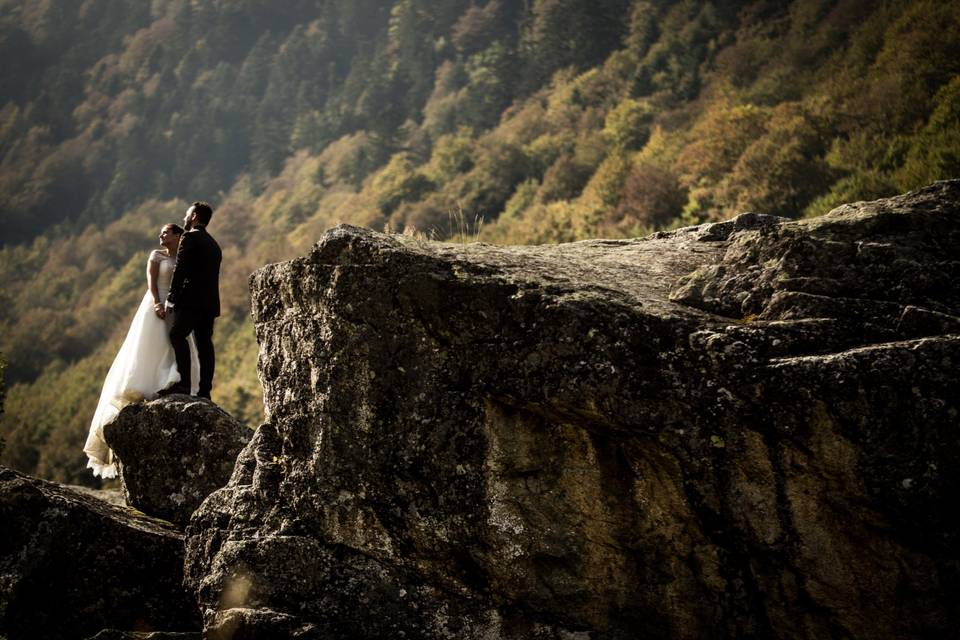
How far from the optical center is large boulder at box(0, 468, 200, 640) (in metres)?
5.98

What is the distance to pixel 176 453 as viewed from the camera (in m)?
7.38

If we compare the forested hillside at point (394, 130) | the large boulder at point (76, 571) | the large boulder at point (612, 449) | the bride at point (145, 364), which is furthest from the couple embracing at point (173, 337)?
the large boulder at point (612, 449)

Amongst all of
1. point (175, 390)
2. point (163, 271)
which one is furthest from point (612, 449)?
point (163, 271)

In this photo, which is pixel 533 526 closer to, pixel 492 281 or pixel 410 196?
pixel 492 281

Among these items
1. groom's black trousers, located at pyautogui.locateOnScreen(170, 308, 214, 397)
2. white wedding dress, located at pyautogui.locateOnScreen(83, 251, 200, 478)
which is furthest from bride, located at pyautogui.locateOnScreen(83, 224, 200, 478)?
groom's black trousers, located at pyautogui.locateOnScreen(170, 308, 214, 397)

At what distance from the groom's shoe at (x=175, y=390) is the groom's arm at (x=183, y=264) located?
0.84 metres

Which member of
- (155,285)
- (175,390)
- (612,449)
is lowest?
(612,449)

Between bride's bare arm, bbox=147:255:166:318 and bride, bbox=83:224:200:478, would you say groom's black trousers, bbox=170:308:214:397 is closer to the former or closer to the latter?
bride, bbox=83:224:200:478

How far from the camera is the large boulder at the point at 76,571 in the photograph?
19.6ft

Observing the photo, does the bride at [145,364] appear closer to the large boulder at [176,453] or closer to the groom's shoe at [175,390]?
the groom's shoe at [175,390]

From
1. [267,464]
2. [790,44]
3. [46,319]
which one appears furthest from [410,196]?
[267,464]

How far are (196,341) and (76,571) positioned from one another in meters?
2.68

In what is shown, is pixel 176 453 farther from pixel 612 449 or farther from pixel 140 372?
pixel 612 449

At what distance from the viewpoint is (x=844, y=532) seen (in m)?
4.73
